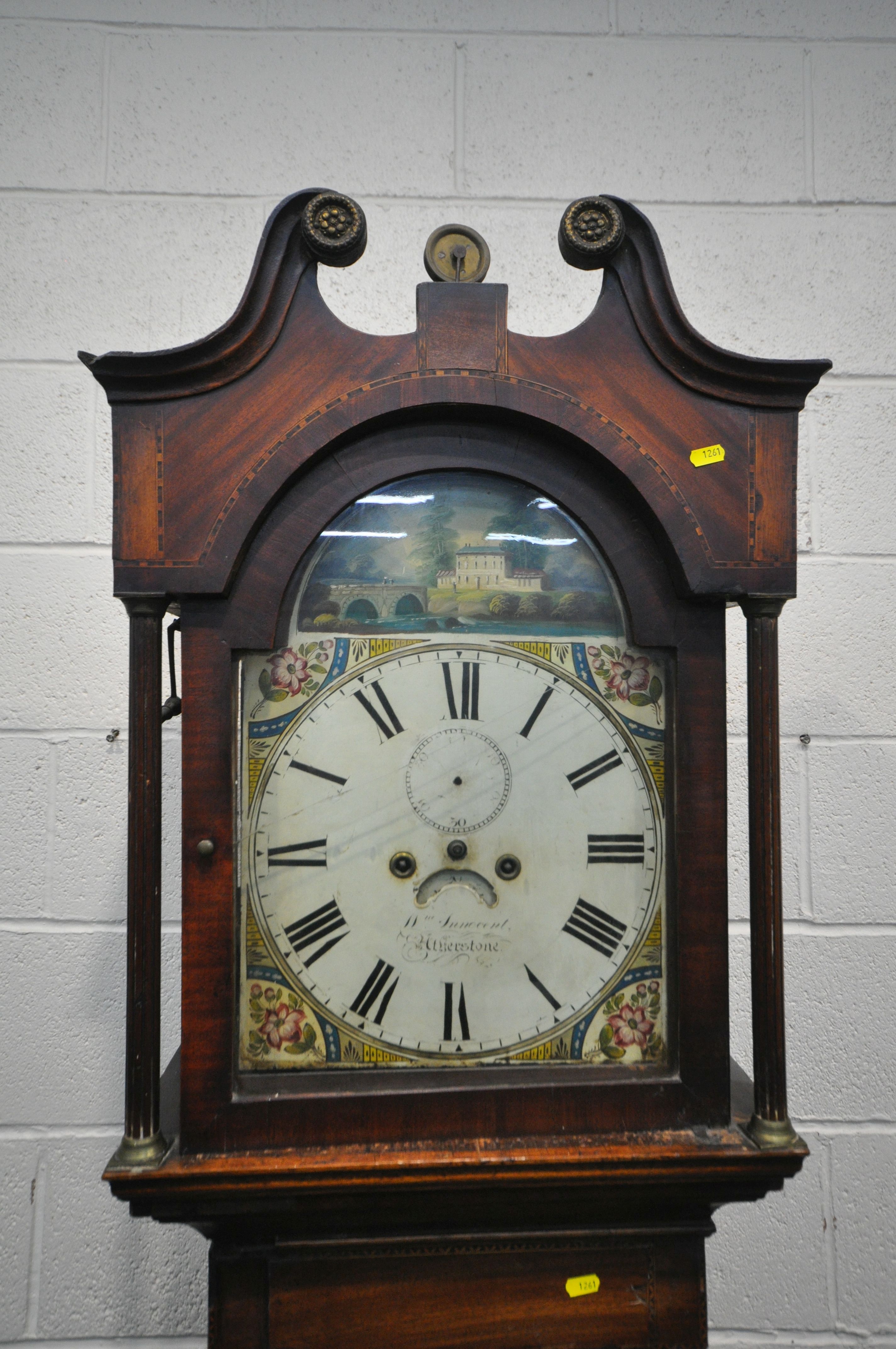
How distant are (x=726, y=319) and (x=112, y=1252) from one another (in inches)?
65.5

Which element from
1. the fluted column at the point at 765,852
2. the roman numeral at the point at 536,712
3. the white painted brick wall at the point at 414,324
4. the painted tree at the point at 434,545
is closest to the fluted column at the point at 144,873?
the painted tree at the point at 434,545

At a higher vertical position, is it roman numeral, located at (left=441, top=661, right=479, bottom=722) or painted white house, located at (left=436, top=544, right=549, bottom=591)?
painted white house, located at (left=436, top=544, right=549, bottom=591)

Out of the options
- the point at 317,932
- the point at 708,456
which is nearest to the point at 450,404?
the point at 708,456

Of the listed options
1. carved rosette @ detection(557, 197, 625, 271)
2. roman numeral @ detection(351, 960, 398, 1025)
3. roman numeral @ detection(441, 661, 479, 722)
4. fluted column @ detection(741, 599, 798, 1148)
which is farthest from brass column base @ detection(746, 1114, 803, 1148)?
carved rosette @ detection(557, 197, 625, 271)

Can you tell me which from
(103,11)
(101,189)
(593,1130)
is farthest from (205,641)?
(103,11)

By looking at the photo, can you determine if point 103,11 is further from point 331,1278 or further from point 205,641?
point 331,1278

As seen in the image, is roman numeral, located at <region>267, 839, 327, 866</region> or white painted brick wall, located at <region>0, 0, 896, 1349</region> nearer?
roman numeral, located at <region>267, 839, 327, 866</region>

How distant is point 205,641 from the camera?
32.4 inches

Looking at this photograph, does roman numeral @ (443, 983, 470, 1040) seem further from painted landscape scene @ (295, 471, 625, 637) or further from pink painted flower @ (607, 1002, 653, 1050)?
painted landscape scene @ (295, 471, 625, 637)

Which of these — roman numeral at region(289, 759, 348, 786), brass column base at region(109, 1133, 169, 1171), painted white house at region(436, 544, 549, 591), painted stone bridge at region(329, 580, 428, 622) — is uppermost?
painted white house at region(436, 544, 549, 591)

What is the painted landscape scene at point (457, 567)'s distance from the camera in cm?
86

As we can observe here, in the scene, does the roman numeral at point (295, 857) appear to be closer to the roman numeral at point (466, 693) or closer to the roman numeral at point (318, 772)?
the roman numeral at point (318, 772)

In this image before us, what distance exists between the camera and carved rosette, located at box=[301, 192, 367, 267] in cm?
83

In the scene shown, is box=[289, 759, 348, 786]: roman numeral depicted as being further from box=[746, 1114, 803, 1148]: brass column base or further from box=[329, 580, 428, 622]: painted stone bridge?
box=[746, 1114, 803, 1148]: brass column base
